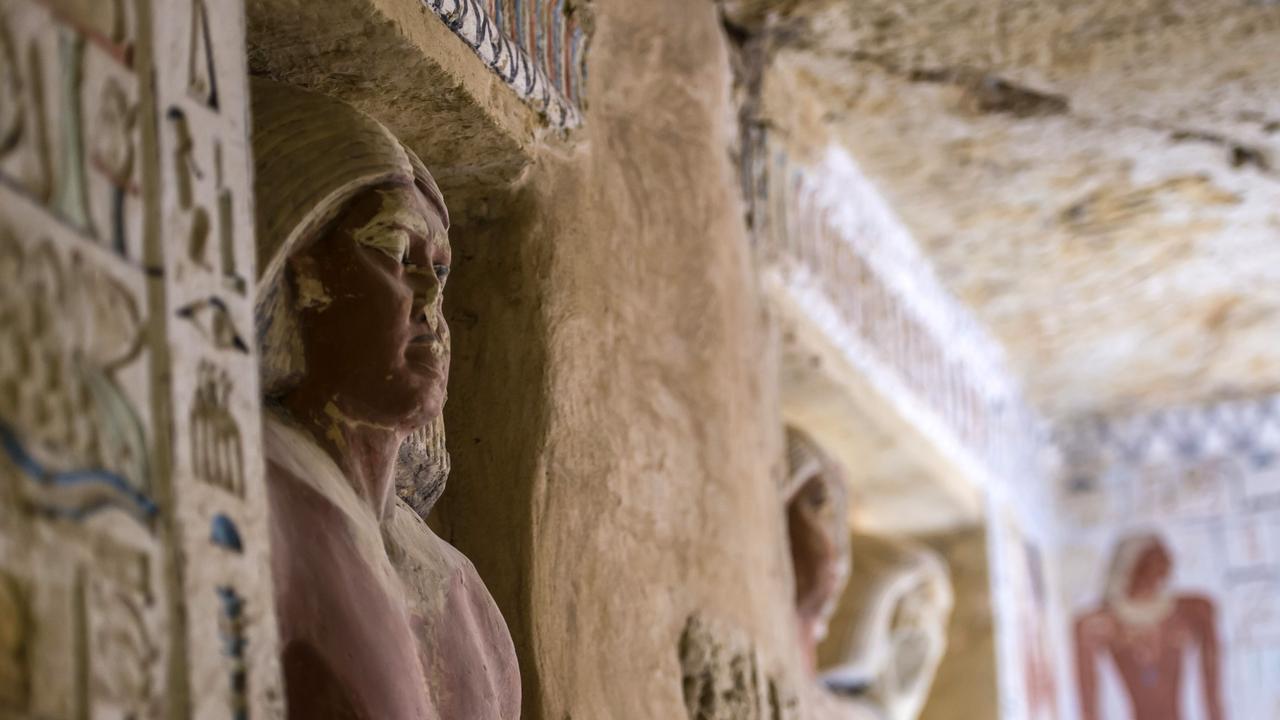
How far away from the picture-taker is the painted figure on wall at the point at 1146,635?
18.3 ft

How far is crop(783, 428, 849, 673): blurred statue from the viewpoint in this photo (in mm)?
3725

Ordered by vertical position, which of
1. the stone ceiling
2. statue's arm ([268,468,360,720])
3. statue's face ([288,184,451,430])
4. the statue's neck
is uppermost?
the stone ceiling

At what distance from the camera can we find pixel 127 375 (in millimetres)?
1377

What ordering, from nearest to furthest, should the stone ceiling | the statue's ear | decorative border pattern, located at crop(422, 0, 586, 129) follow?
the statue's ear → decorative border pattern, located at crop(422, 0, 586, 129) → the stone ceiling

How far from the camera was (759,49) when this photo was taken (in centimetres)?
343

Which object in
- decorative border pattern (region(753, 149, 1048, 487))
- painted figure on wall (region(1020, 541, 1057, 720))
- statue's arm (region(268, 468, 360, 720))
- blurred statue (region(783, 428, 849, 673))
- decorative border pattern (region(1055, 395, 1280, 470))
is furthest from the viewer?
decorative border pattern (region(1055, 395, 1280, 470))

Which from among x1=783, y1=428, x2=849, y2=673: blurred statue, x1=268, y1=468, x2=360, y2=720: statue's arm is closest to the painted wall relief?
x1=783, y1=428, x2=849, y2=673: blurred statue

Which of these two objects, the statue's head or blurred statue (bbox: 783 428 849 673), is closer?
the statue's head

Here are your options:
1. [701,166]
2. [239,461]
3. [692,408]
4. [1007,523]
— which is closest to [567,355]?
[692,408]

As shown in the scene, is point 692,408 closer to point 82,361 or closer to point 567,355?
point 567,355

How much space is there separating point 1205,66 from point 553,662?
195 cm

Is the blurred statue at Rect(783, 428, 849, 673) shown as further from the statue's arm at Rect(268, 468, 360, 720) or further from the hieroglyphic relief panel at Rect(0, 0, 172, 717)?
the hieroglyphic relief panel at Rect(0, 0, 172, 717)

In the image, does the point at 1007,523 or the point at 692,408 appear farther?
the point at 1007,523

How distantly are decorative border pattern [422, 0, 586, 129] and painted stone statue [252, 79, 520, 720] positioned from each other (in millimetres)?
268
